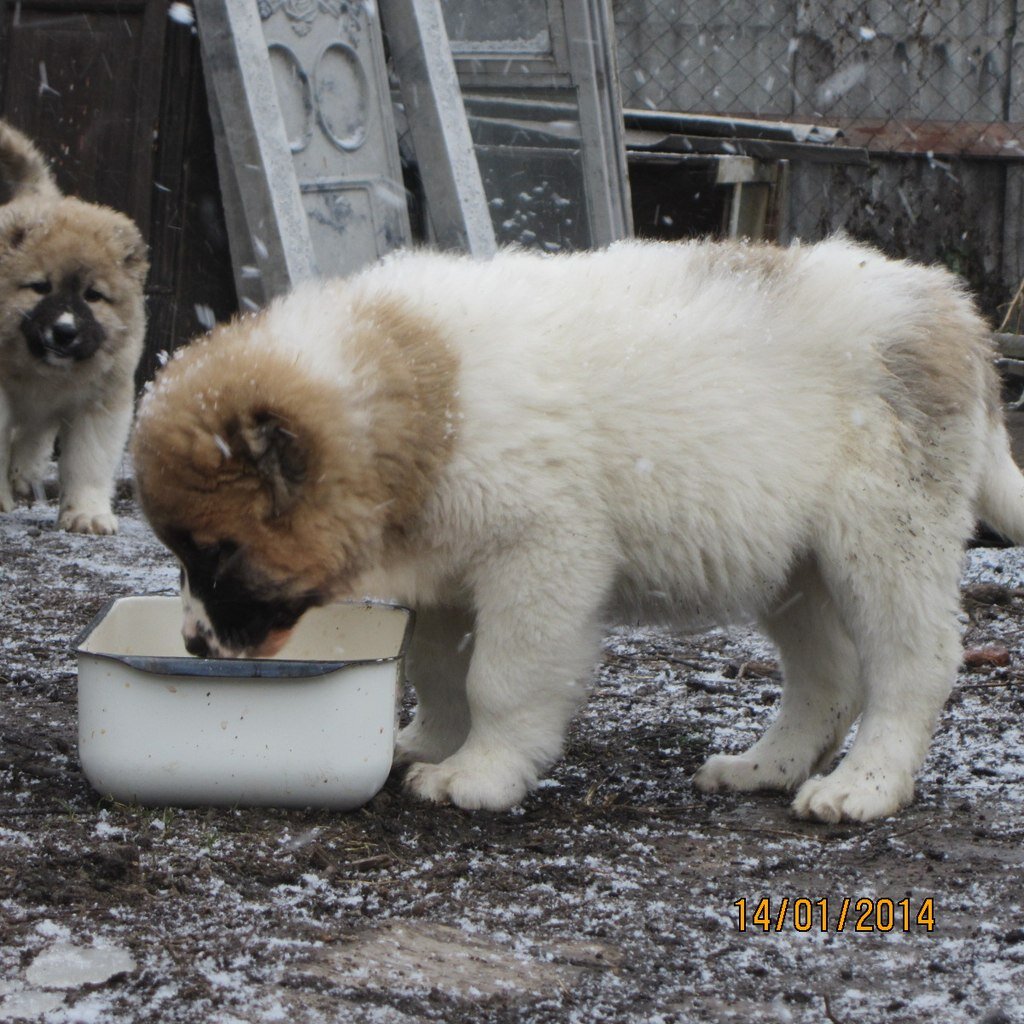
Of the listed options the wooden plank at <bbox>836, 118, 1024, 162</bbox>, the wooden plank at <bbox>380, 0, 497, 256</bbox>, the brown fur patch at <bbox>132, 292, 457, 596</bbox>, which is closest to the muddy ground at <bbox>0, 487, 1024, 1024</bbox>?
the brown fur patch at <bbox>132, 292, 457, 596</bbox>

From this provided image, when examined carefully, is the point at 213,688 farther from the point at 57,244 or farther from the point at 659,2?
the point at 659,2

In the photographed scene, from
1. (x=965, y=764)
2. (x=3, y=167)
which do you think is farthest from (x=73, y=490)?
(x=965, y=764)

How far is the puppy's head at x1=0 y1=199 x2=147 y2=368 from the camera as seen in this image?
5562 millimetres

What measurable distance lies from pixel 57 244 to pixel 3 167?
2.71 feet

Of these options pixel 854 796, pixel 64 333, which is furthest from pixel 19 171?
pixel 854 796

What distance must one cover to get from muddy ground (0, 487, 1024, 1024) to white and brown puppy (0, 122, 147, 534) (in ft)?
8.21

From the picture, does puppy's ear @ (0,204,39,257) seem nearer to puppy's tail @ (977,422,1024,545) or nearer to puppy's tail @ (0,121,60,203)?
puppy's tail @ (0,121,60,203)

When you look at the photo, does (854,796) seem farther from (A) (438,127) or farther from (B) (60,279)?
(A) (438,127)

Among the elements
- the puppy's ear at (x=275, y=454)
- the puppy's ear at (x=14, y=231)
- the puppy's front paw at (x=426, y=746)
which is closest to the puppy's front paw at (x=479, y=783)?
the puppy's front paw at (x=426, y=746)

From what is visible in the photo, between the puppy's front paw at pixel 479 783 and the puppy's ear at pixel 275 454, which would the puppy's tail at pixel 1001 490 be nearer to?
the puppy's front paw at pixel 479 783

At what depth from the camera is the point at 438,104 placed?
727 cm

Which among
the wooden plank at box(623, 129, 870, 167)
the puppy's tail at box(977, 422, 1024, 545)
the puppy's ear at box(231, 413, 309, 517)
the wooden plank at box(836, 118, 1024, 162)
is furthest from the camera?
the wooden plank at box(836, 118, 1024, 162)

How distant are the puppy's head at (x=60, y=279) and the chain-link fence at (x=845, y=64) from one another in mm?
4874
